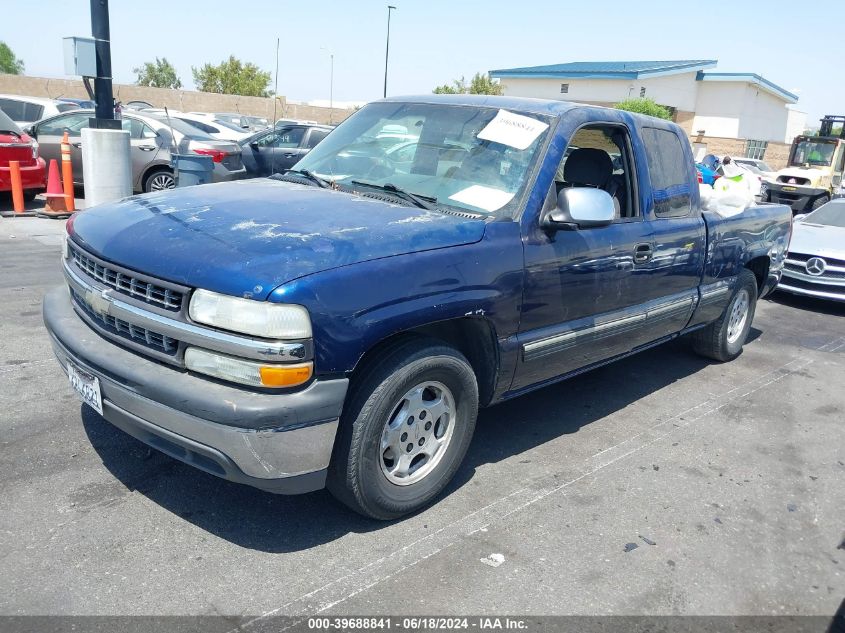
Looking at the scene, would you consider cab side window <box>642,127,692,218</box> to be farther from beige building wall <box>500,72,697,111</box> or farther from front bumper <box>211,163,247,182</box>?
beige building wall <box>500,72,697,111</box>

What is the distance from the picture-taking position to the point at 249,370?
2695mm

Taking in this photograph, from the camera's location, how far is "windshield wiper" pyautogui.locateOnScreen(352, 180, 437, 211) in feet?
12.1

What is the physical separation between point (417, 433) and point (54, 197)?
29.9 ft

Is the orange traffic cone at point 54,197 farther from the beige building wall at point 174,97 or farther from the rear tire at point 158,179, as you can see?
the beige building wall at point 174,97

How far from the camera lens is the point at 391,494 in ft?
10.7

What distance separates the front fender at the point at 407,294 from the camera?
9.02ft

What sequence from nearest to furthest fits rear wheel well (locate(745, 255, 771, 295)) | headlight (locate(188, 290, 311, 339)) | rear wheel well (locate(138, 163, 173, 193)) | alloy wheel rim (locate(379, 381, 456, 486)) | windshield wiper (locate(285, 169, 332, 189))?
headlight (locate(188, 290, 311, 339))
alloy wheel rim (locate(379, 381, 456, 486))
windshield wiper (locate(285, 169, 332, 189))
rear wheel well (locate(745, 255, 771, 295))
rear wheel well (locate(138, 163, 173, 193))

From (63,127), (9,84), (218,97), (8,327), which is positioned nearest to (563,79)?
(218,97)

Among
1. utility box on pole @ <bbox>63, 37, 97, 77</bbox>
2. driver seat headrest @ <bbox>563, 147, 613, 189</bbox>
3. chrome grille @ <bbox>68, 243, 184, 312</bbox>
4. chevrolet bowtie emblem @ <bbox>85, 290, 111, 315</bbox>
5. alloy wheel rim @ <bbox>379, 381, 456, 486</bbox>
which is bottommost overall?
alloy wheel rim @ <bbox>379, 381, 456, 486</bbox>

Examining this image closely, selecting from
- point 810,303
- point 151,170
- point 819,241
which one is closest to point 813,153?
point 810,303

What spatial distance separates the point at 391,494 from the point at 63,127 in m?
11.7

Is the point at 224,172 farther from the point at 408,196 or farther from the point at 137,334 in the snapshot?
the point at 137,334

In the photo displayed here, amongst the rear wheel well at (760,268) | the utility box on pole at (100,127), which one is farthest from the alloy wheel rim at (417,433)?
the utility box on pole at (100,127)

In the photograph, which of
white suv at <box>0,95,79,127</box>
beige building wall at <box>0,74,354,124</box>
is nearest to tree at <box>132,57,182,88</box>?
beige building wall at <box>0,74,354,124</box>
